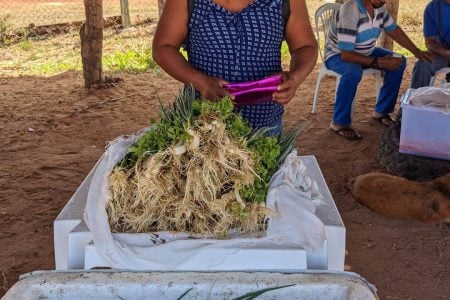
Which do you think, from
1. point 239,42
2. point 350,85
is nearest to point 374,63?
point 350,85

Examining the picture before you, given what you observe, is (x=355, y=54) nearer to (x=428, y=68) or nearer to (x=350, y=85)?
(x=350, y=85)

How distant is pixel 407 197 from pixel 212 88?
5.81 ft

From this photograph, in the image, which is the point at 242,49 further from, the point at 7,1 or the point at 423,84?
the point at 7,1

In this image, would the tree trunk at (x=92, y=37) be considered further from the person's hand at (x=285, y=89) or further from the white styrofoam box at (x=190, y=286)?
the white styrofoam box at (x=190, y=286)

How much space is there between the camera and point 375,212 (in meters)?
3.30

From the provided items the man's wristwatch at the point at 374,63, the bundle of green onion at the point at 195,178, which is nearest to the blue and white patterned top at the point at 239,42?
the bundle of green onion at the point at 195,178

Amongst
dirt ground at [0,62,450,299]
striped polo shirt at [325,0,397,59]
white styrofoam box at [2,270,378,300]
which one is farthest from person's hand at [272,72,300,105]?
striped polo shirt at [325,0,397,59]

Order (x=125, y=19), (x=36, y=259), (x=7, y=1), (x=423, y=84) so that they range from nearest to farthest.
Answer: (x=36, y=259), (x=423, y=84), (x=125, y=19), (x=7, y=1)

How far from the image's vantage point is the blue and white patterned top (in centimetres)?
194

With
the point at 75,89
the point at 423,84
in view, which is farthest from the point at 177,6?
the point at 75,89

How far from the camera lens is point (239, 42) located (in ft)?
6.48

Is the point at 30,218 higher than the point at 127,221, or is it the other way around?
the point at 127,221

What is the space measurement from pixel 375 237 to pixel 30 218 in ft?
7.14

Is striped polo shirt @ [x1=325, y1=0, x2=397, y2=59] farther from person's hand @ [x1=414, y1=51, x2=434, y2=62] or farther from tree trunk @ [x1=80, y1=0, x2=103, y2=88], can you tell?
tree trunk @ [x1=80, y1=0, x2=103, y2=88]
